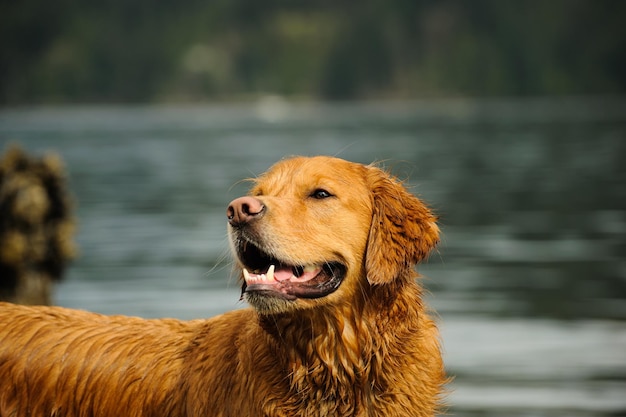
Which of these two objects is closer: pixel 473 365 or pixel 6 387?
pixel 6 387

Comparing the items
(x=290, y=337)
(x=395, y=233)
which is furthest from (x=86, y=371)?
(x=395, y=233)

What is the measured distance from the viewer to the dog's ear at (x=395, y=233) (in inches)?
249

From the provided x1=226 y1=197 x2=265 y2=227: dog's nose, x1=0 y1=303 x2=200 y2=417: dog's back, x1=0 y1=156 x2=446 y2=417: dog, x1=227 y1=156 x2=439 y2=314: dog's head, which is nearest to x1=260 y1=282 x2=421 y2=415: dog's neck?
x1=0 y1=156 x2=446 y2=417: dog

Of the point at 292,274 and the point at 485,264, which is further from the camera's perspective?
the point at 485,264

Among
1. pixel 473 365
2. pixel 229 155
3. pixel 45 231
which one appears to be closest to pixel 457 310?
pixel 473 365

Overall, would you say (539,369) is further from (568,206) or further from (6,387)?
(568,206)

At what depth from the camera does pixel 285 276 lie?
6.20m

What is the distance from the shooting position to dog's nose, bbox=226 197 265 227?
19.8ft

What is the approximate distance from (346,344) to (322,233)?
0.64 meters

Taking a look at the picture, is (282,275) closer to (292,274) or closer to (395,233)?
(292,274)

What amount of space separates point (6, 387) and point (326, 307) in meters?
1.97

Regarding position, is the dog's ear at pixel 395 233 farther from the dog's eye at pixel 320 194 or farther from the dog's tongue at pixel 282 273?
the dog's tongue at pixel 282 273

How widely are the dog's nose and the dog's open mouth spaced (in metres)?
0.16

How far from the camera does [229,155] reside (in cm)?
7988
